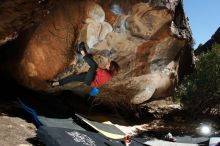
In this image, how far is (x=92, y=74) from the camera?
40.3ft

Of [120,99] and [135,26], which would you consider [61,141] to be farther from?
[120,99]

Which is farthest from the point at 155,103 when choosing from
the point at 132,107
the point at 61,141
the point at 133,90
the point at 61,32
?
the point at 61,141

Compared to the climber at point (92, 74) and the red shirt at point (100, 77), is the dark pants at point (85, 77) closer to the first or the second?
the climber at point (92, 74)

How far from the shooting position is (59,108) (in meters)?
12.6

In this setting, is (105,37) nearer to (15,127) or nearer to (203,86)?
(15,127)

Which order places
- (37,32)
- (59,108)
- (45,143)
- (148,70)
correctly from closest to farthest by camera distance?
(45,143)
(37,32)
(59,108)
(148,70)

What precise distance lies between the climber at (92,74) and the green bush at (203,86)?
587 centimetres

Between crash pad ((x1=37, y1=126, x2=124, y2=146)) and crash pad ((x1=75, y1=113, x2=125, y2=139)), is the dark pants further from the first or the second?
crash pad ((x1=37, y1=126, x2=124, y2=146))

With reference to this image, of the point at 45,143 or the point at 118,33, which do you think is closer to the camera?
the point at 45,143

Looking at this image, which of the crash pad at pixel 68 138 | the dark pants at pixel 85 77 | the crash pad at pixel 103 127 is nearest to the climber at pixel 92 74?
the dark pants at pixel 85 77

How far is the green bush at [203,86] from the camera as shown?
683 inches

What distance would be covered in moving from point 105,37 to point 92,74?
1312mm

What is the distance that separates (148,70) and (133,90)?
1180 millimetres

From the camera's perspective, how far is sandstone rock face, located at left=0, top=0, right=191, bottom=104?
38.1ft
